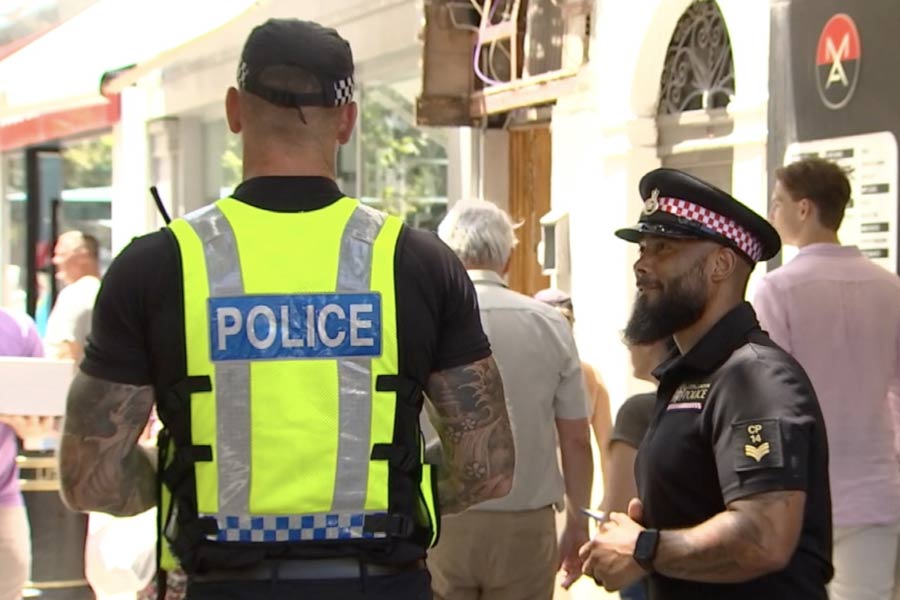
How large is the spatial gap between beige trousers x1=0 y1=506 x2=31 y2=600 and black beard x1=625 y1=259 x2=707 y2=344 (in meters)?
3.32

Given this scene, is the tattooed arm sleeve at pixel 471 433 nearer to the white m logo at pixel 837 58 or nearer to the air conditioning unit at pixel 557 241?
the white m logo at pixel 837 58

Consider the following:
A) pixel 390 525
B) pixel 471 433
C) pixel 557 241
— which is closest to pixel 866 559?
pixel 471 433

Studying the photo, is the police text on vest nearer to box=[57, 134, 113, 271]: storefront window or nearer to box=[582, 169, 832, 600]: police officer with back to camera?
box=[582, 169, 832, 600]: police officer with back to camera

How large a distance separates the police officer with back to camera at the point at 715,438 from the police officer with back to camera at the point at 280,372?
1.78 feet

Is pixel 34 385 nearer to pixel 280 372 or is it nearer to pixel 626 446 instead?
pixel 626 446

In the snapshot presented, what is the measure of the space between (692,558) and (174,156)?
15005 millimetres

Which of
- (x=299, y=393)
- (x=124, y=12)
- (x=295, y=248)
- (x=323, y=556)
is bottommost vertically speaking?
(x=323, y=556)

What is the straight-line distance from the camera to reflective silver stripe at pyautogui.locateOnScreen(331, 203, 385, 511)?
2.84 m

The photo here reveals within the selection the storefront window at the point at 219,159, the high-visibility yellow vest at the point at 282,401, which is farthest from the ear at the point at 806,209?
the storefront window at the point at 219,159

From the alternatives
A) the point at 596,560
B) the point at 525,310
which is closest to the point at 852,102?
the point at 525,310

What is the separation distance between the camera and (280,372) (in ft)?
9.34

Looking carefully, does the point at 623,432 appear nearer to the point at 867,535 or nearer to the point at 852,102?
the point at 867,535

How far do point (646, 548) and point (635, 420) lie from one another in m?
1.62

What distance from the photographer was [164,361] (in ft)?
9.36
